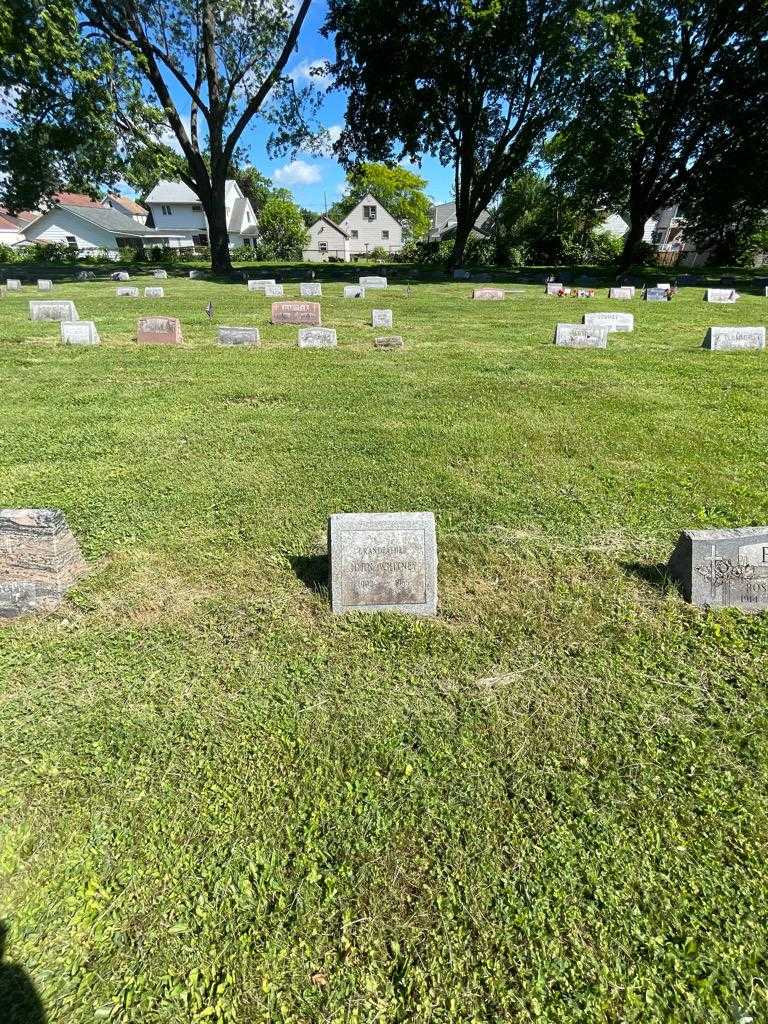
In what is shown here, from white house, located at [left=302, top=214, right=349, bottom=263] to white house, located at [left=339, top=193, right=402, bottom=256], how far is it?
77.8 inches

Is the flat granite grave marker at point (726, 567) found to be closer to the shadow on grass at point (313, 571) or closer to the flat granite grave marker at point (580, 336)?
the shadow on grass at point (313, 571)

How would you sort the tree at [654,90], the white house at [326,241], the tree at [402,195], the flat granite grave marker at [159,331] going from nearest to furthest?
the flat granite grave marker at [159,331]
the tree at [654,90]
the white house at [326,241]
the tree at [402,195]

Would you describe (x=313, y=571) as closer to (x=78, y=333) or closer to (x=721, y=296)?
(x=78, y=333)

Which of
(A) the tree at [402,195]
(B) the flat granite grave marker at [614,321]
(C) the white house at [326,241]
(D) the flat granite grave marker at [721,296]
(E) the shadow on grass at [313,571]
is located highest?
(A) the tree at [402,195]

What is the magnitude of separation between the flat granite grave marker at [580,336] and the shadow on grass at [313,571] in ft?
30.4

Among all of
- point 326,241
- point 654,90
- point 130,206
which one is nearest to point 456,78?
point 654,90

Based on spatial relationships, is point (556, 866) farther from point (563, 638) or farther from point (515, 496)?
point (515, 496)

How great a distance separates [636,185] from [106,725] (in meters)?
38.3

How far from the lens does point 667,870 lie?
2.12m

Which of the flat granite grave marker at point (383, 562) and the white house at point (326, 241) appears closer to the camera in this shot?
the flat granite grave marker at point (383, 562)

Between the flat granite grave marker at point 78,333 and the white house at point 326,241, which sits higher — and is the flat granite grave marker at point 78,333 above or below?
below

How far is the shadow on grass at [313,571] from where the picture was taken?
147 inches

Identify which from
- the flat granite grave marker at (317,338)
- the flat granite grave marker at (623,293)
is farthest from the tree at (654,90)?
the flat granite grave marker at (317,338)

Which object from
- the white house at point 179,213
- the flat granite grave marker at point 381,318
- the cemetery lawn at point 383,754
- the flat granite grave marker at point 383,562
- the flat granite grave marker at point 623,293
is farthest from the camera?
the white house at point 179,213
